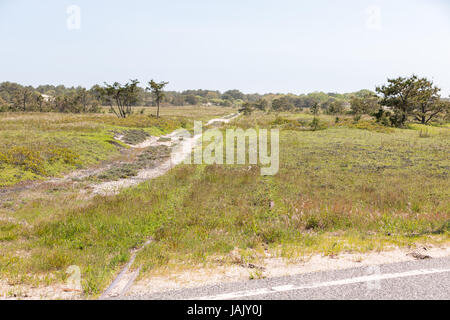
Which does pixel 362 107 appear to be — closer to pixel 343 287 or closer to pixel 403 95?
pixel 403 95

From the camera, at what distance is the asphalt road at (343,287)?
4.32 metres

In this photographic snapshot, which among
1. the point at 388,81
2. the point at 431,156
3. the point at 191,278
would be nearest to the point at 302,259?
the point at 191,278

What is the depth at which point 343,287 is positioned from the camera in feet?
15.0

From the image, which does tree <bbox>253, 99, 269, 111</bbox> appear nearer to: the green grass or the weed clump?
the weed clump

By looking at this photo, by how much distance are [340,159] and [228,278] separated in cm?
1843

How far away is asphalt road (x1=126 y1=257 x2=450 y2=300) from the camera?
432 centimetres

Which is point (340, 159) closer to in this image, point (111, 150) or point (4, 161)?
point (111, 150)

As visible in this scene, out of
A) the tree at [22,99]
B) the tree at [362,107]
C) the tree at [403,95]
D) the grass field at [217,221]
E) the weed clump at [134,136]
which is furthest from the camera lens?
the tree at [22,99]

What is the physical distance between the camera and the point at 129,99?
210 feet

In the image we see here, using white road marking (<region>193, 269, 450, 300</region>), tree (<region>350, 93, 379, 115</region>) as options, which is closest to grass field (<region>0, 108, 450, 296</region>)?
white road marking (<region>193, 269, 450, 300</region>)

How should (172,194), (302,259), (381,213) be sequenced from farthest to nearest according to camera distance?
(172,194)
(381,213)
(302,259)

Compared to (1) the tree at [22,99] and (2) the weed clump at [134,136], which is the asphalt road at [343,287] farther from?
(1) the tree at [22,99]

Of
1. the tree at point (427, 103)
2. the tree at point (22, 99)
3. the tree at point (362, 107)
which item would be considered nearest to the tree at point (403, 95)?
the tree at point (427, 103)

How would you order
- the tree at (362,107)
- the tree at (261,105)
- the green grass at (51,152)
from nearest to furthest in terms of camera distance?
the green grass at (51,152), the tree at (362,107), the tree at (261,105)
